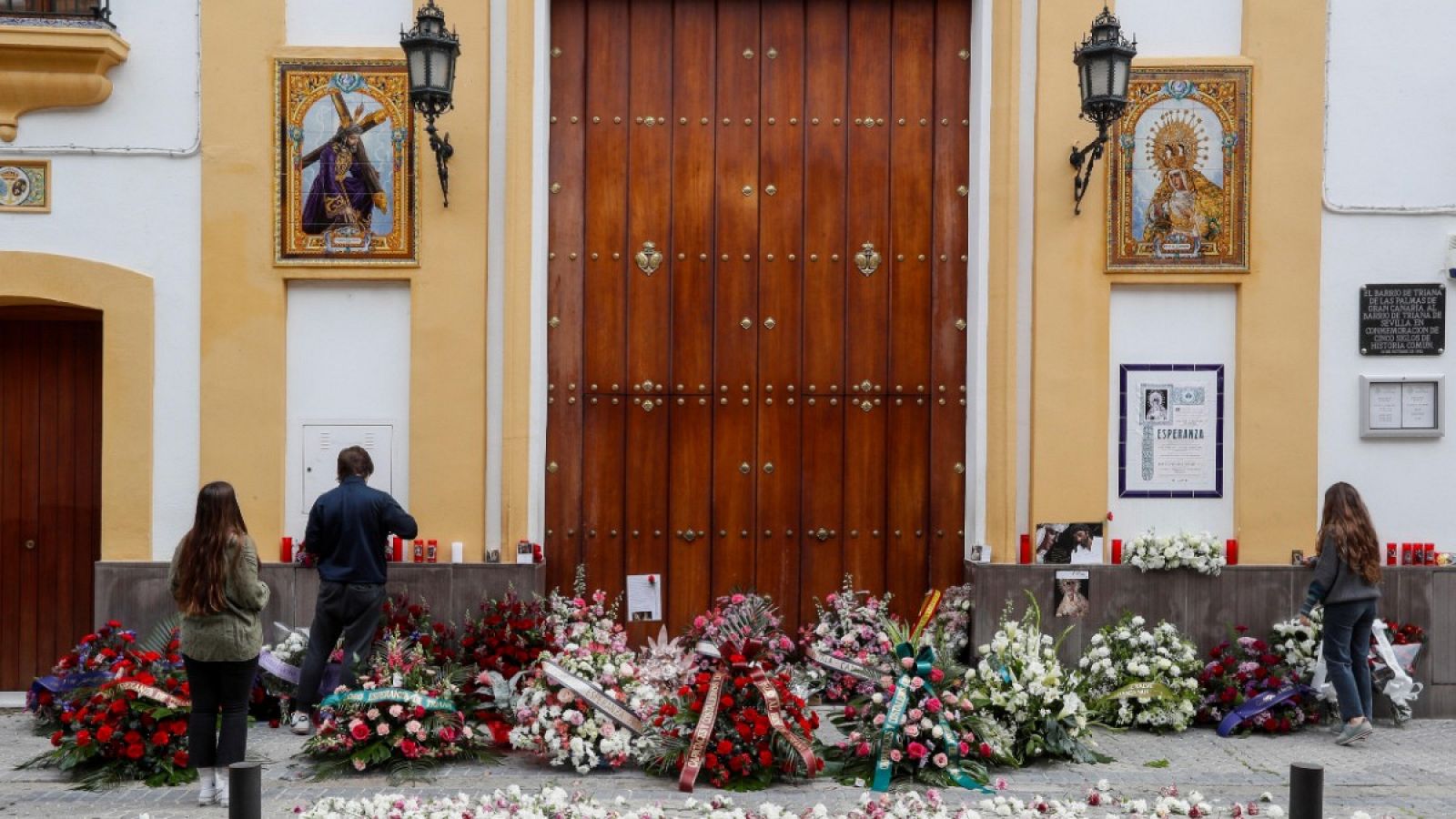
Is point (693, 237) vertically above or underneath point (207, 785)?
above

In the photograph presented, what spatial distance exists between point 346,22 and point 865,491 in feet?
15.2

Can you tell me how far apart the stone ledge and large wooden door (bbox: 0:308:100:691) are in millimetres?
1439

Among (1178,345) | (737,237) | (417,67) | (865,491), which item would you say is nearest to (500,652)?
(865,491)

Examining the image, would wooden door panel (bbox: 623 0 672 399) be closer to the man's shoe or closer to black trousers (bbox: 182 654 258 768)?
black trousers (bbox: 182 654 258 768)

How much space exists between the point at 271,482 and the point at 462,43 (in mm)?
3110

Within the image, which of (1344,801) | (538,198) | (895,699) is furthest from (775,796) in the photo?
(538,198)

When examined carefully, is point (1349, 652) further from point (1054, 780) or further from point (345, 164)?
point (345, 164)

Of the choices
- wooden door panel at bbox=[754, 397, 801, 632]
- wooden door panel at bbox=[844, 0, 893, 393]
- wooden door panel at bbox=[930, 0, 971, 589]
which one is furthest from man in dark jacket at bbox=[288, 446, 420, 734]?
wooden door panel at bbox=[930, 0, 971, 589]

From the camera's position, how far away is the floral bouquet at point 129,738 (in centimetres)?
693

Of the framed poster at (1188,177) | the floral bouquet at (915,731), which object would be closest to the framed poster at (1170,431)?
the framed poster at (1188,177)

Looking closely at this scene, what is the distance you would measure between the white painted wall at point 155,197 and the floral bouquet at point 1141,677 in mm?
5856

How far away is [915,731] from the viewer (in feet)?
22.7

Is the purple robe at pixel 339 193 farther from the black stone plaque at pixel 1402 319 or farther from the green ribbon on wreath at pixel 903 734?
the black stone plaque at pixel 1402 319

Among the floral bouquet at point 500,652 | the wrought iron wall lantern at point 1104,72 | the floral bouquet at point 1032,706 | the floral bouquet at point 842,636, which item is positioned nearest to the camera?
the floral bouquet at point 1032,706
